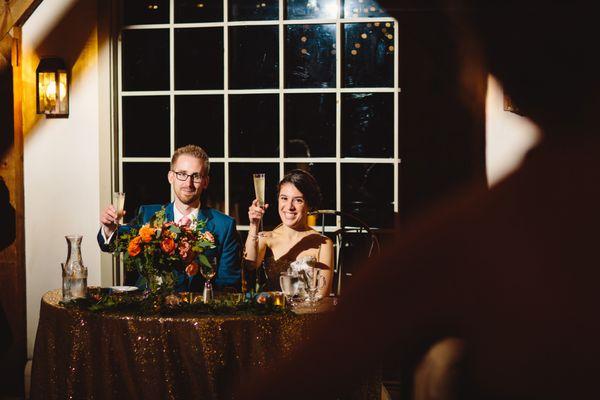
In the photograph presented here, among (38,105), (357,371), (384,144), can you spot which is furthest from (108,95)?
(357,371)

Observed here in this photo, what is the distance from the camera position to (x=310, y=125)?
13.9ft

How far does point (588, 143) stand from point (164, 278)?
2.37 m

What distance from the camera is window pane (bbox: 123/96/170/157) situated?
4.44 meters

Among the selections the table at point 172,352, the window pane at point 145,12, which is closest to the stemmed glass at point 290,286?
the table at point 172,352

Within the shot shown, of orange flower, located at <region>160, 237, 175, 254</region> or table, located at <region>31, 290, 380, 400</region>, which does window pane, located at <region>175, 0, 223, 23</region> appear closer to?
orange flower, located at <region>160, 237, 175, 254</region>

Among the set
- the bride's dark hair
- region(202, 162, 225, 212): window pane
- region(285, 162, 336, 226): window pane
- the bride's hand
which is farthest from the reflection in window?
the bride's hand

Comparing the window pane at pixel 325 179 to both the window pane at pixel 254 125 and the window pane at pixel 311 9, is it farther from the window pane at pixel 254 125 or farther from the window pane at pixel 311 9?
the window pane at pixel 311 9

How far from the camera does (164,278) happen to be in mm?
2748

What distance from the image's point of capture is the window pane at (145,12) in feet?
14.4

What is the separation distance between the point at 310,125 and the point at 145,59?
49.6 inches

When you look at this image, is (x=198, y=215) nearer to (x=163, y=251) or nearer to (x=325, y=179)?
(x=163, y=251)

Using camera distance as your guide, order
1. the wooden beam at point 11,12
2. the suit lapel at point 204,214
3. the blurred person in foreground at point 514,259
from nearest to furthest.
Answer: the blurred person in foreground at point 514,259
the suit lapel at point 204,214
the wooden beam at point 11,12

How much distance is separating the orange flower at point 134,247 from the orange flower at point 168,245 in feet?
0.32

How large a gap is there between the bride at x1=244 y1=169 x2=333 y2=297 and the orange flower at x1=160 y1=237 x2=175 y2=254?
30.1 inches
